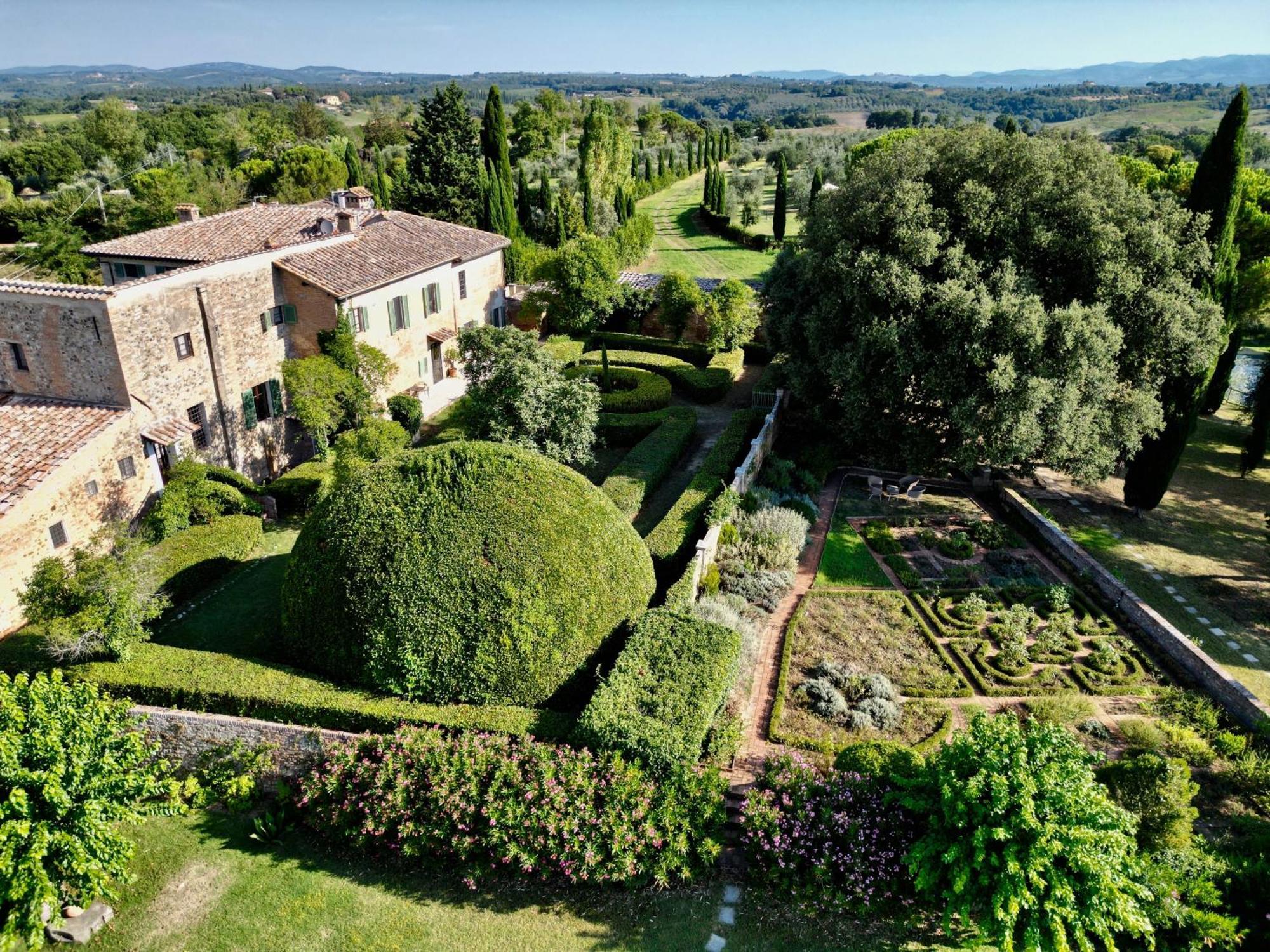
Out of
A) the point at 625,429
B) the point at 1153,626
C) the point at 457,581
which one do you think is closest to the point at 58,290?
the point at 457,581

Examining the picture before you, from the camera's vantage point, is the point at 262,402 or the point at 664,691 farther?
the point at 262,402

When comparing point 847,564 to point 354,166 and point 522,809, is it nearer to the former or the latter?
point 522,809

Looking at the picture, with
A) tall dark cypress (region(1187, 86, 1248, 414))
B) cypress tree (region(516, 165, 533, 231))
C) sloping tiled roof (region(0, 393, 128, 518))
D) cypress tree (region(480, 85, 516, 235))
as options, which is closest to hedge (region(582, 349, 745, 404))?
tall dark cypress (region(1187, 86, 1248, 414))

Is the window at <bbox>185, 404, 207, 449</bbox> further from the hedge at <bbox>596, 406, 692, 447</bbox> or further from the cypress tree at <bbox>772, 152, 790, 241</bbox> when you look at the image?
the cypress tree at <bbox>772, 152, 790, 241</bbox>

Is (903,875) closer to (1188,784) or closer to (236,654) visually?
(1188,784)

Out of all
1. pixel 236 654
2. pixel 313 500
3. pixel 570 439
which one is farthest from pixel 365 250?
pixel 236 654

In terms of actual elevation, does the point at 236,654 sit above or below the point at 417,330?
below
